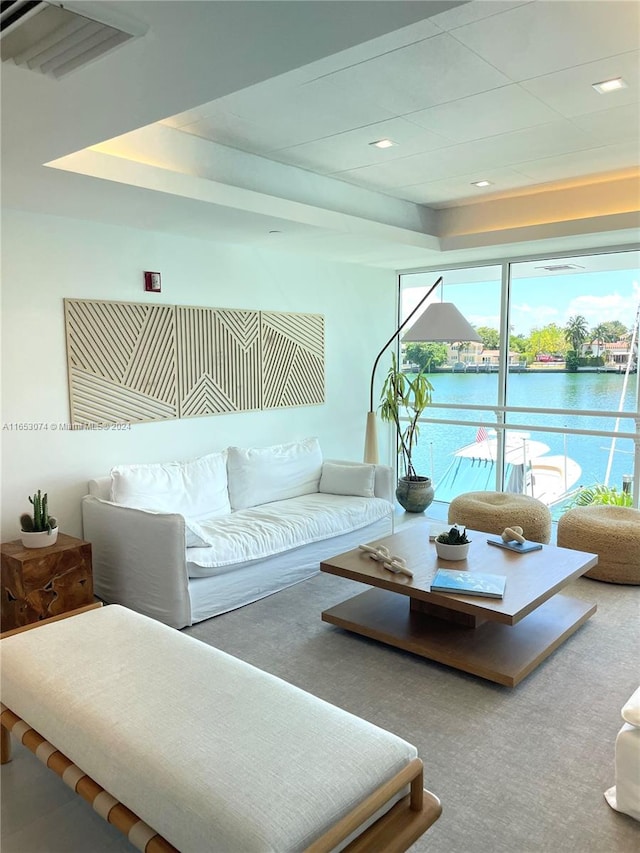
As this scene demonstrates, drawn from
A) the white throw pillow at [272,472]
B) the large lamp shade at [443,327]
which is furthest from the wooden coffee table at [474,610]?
the large lamp shade at [443,327]

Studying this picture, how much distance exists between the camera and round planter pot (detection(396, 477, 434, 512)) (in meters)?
5.80

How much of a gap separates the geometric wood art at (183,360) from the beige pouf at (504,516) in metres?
1.71

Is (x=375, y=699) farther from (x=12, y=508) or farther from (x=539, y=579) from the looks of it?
(x=12, y=508)

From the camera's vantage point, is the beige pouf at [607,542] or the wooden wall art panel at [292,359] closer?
the beige pouf at [607,542]

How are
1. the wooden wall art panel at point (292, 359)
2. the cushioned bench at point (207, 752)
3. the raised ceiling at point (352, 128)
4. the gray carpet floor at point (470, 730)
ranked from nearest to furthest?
the cushioned bench at point (207, 752) < the raised ceiling at point (352, 128) < the gray carpet floor at point (470, 730) < the wooden wall art panel at point (292, 359)

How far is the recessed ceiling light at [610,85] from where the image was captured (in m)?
2.80

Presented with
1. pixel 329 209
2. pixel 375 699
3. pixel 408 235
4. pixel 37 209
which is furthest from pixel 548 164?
pixel 375 699

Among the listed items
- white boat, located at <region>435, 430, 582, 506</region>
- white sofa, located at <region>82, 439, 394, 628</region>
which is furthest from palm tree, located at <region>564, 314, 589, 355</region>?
white sofa, located at <region>82, 439, 394, 628</region>

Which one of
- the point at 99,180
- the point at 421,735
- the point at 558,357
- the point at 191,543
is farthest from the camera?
the point at 558,357

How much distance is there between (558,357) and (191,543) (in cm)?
373

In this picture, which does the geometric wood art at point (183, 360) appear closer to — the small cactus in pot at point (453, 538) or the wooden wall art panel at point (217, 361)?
the wooden wall art panel at point (217, 361)

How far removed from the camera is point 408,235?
16.1ft

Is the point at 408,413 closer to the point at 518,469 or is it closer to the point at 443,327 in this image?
the point at 518,469

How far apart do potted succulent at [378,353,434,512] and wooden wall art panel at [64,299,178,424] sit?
240 centimetres
